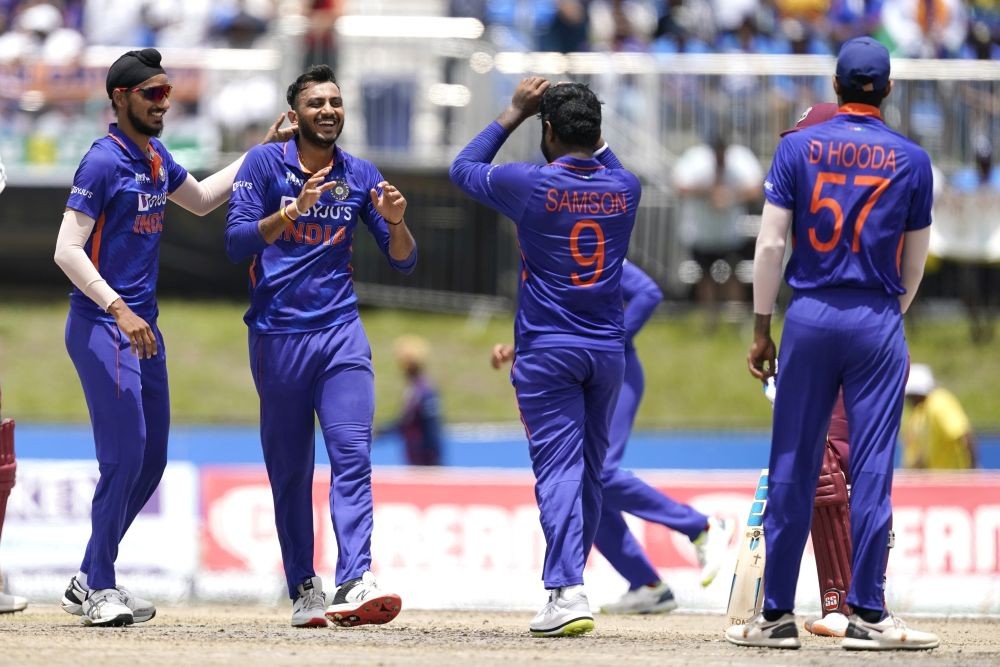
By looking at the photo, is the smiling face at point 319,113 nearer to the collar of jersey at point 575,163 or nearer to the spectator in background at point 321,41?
the collar of jersey at point 575,163

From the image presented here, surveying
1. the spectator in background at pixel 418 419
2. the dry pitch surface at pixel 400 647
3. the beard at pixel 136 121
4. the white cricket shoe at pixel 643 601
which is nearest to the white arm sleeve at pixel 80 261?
the beard at pixel 136 121

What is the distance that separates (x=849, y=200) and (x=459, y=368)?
36.5ft

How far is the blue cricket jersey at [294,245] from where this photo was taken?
310 inches

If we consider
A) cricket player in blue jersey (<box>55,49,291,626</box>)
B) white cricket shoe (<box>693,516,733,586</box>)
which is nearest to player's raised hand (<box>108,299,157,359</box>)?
cricket player in blue jersey (<box>55,49,291,626</box>)

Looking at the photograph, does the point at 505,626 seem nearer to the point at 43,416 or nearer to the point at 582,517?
the point at 582,517

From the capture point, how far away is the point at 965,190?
678 inches

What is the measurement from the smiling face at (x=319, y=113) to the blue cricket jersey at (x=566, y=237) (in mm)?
633

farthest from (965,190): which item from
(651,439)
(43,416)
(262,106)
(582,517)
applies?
(582,517)

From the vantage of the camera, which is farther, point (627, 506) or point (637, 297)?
point (627, 506)

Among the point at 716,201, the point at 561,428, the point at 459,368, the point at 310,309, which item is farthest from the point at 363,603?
the point at 716,201

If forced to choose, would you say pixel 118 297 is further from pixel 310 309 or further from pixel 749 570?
pixel 749 570

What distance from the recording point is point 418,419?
1488 cm

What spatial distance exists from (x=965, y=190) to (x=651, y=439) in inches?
189

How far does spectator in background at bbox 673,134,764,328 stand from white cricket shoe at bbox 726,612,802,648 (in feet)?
34.4
